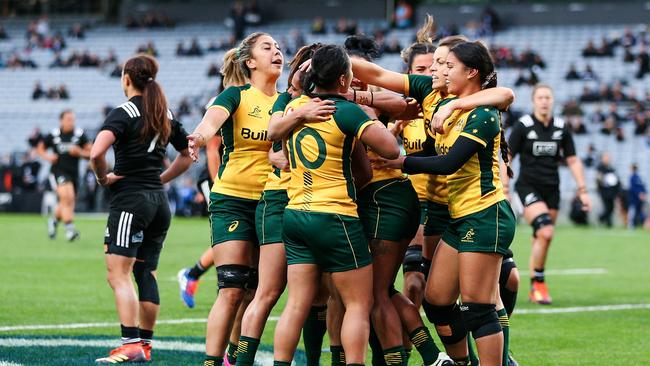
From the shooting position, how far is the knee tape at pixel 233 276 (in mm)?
7105

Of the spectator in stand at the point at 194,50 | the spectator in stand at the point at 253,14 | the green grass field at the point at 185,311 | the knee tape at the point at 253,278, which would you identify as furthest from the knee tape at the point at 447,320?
the spectator in stand at the point at 253,14

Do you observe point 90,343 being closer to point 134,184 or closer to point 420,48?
point 134,184

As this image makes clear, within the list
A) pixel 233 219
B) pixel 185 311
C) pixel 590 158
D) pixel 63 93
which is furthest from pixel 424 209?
pixel 63 93

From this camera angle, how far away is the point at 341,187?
6289 millimetres

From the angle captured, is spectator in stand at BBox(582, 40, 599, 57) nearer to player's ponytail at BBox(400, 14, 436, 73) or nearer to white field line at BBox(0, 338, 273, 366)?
player's ponytail at BBox(400, 14, 436, 73)

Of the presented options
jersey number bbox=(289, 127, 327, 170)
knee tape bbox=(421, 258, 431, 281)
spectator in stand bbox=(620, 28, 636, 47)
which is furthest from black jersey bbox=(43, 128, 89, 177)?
spectator in stand bbox=(620, 28, 636, 47)

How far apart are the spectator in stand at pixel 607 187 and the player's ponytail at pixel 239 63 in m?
24.1

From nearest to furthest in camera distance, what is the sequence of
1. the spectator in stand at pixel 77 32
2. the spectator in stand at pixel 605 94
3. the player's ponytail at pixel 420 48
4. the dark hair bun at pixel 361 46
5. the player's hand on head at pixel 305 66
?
the player's hand on head at pixel 305 66, the dark hair bun at pixel 361 46, the player's ponytail at pixel 420 48, the spectator in stand at pixel 605 94, the spectator in stand at pixel 77 32

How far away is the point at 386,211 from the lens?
6750 mm

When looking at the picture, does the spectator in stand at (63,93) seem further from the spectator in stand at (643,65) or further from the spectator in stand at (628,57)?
the spectator in stand at (643,65)

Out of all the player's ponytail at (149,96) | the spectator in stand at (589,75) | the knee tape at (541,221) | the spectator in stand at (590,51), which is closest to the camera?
the player's ponytail at (149,96)

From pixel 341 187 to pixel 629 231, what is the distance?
2355 centimetres

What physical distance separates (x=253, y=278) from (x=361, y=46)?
1.75 m

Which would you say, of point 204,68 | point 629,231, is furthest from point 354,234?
point 204,68
